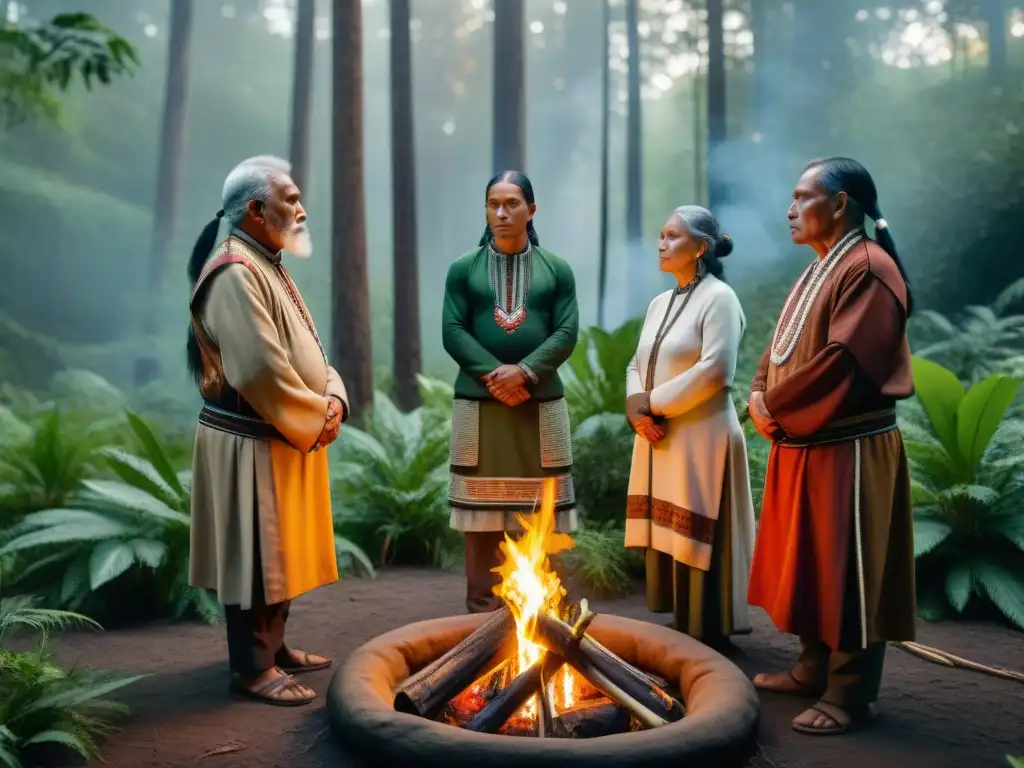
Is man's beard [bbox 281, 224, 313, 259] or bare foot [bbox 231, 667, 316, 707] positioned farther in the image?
man's beard [bbox 281, 224, 313, 259]

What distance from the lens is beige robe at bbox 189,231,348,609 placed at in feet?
10.4

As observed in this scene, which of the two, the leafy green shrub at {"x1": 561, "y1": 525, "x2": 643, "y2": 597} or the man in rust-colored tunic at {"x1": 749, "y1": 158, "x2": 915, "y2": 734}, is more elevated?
the man in rust-colored tunic at {"x1": 749, "y1": 158, "x2": 915, "y2": 734}

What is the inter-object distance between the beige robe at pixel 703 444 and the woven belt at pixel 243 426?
5.45 feet

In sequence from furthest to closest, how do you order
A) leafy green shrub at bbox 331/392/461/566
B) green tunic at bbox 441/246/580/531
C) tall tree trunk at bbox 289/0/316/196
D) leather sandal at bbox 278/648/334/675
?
tall tree trunk at bbox 289/0/316/196
leafy green shrub at bbox 331/392/461/566
green tunic at bbox 441/246/580/531
leather sandal at bbox 278/648/334/675

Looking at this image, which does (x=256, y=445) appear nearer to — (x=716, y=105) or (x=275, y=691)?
(x=275, y=691)

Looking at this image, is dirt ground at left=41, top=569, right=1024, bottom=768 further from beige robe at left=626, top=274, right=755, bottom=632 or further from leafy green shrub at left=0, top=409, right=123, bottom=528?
leafy green shrub at left=0, top=409, right=123, bottom=528

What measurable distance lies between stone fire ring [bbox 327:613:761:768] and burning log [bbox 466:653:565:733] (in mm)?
240

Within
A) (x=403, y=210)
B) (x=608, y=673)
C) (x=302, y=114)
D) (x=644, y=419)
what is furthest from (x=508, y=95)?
(x=608, y=673)

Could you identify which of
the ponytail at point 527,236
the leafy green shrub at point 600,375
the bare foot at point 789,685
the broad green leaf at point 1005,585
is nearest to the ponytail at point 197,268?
the ponytail at point 527,236

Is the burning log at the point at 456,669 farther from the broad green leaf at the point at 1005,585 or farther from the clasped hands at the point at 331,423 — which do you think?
the broad green leaf at the point at 1005,585

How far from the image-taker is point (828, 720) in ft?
10.0

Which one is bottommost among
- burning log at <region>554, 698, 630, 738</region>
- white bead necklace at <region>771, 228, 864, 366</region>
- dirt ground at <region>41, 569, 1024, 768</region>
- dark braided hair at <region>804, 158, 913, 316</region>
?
dirt ground at <region>41, 569, 1024, 768</region>

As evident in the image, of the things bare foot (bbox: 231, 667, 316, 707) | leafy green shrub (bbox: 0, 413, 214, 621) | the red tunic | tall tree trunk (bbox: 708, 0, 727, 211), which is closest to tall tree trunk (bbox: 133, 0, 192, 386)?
tall tree trunk (bbox: 708, 0, 727, 211)

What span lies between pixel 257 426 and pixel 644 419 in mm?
1688
